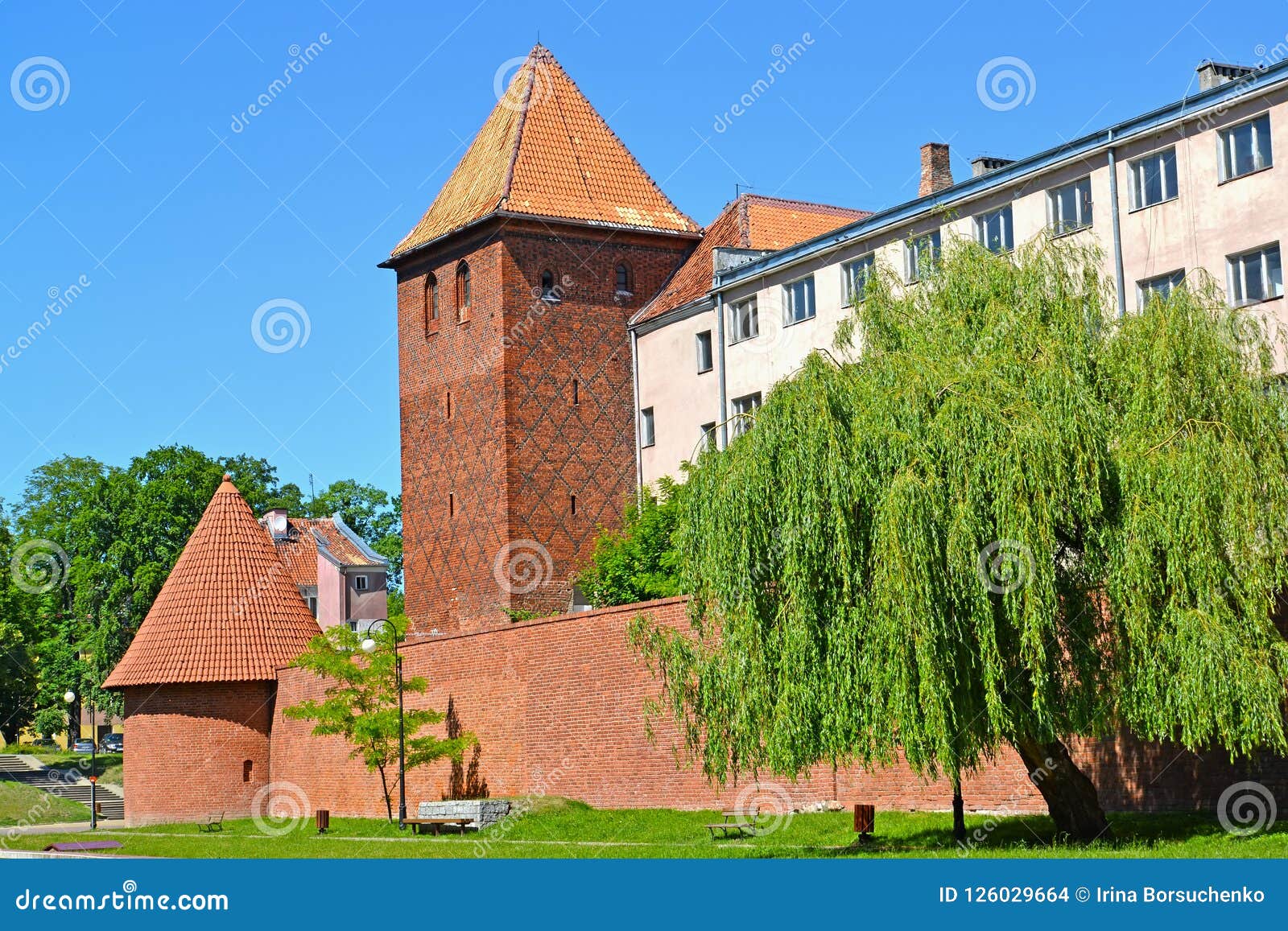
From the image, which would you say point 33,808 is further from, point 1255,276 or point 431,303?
point 1255,276

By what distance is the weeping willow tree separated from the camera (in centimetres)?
1644

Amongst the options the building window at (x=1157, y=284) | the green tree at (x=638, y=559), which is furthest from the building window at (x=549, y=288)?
the building window at (x=1157, y=284)

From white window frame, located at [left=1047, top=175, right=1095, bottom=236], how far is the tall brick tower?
1406 centimetres

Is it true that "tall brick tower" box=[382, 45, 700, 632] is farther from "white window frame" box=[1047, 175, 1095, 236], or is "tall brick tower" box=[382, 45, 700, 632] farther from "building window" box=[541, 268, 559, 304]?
"white window frame" box=[1047, 175, 1095, 236]

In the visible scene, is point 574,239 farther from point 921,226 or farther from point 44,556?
point 44,556

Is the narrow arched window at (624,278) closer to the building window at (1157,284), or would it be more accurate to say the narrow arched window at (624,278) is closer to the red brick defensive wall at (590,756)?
the red brick defensive wall at (590,756)

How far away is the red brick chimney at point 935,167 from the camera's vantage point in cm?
3831

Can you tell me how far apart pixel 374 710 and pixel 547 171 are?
15050 mm

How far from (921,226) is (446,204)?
15003 millimetres

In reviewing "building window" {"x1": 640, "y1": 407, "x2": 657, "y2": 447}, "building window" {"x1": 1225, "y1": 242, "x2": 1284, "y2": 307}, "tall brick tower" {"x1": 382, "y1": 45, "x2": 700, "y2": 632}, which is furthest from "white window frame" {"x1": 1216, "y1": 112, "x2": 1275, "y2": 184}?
"tall brick tower" {"x1": 382, "y1": 45, "x2": 700, "y2": 632}

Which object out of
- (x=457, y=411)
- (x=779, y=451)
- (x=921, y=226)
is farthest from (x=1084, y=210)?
(x=457, y=411)

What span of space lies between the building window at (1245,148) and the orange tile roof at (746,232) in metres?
13.9

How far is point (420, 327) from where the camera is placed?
42.8m

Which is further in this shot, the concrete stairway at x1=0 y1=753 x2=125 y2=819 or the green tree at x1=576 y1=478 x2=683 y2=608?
the concrete stairway at x1=0 y1=753 x2=125 y2=819
